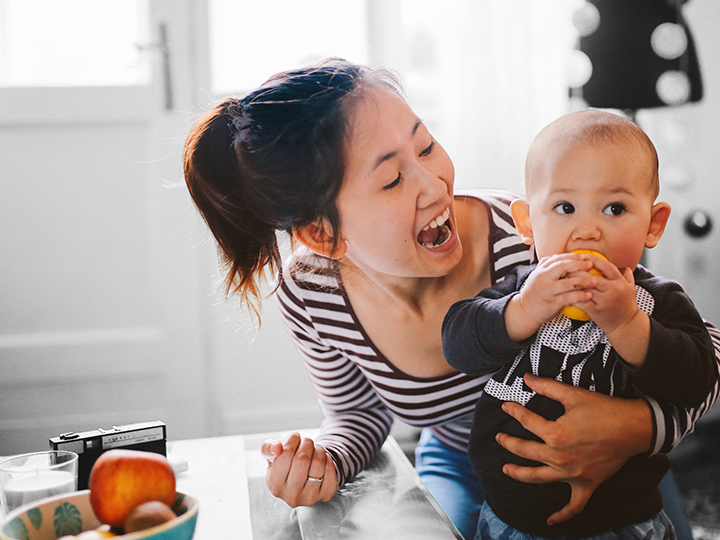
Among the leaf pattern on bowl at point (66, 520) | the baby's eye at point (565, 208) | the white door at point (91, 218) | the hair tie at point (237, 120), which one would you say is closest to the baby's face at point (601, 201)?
the baby's eye at point (565, 208)

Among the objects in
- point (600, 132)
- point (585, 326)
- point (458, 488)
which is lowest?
point (458, 488)

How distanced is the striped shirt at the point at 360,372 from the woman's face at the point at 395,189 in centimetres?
11

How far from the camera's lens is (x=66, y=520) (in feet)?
1.87

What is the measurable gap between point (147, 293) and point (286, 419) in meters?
0.69

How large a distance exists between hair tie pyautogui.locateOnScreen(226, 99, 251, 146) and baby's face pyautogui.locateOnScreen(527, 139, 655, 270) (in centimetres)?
45

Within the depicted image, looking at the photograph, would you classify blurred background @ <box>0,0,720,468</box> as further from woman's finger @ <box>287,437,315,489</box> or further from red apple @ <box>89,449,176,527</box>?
red apple @ <box>89,449,176,527</box>

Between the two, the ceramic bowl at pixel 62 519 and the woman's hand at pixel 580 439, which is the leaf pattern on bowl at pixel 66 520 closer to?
the ceramic bowl at pixel 62 519

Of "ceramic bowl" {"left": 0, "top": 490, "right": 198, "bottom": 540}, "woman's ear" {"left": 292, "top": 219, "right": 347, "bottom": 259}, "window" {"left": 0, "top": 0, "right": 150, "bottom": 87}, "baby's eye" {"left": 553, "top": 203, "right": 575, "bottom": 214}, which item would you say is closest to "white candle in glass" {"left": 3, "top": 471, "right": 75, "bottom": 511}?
"ceramic bowl" {"left": 0, "top": 490, "right": 198, "bottom": 540}

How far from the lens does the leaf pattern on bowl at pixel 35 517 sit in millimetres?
556

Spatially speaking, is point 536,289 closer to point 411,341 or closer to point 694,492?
point 411,341

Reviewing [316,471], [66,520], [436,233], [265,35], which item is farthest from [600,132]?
[265,35]

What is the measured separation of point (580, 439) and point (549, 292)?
19 cm

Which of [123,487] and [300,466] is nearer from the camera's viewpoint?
[123,487]

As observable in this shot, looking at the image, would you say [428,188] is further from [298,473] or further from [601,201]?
[298,473]
